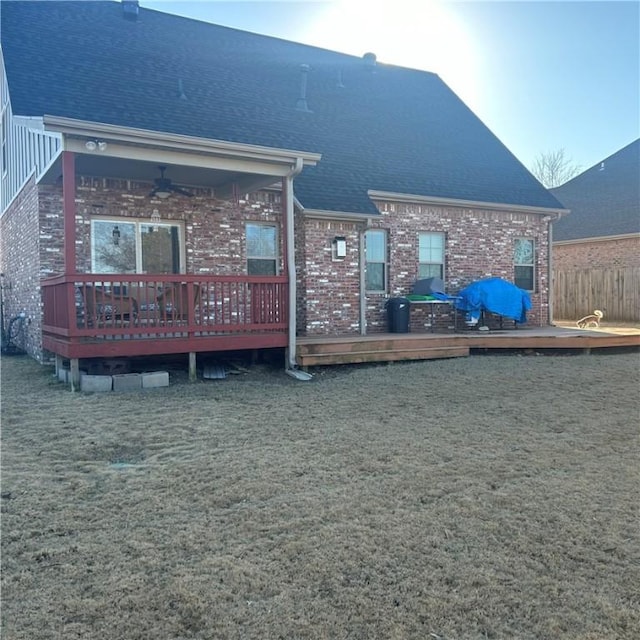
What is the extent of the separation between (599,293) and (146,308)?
16142 millimetres

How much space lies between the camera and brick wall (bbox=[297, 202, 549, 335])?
35.5ft

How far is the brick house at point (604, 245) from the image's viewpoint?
60.6 feet

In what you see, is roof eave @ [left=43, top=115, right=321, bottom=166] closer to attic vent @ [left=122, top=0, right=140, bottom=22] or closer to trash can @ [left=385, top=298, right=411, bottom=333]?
trash can @ [left=385, top=298, right=411, bottom=333]

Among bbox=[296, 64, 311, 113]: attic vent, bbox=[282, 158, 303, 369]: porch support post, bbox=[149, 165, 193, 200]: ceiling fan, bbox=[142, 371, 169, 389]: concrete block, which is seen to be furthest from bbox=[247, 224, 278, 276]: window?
bbox=[296, 64, 311, 113]: attic vent

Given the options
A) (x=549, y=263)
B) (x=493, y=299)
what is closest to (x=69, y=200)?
(x=493, y=299)

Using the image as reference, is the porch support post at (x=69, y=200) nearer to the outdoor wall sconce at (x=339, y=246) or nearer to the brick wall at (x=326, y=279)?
the brick wall at (x=326, y=279)

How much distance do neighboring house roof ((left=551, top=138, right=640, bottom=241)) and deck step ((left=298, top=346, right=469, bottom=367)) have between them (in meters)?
12.4

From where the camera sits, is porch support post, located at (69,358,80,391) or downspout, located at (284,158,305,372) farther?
downspout, located at (284,158,305,372)

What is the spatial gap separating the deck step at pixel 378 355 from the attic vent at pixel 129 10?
29.4 feet

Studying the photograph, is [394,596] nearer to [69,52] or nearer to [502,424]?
[502,424]

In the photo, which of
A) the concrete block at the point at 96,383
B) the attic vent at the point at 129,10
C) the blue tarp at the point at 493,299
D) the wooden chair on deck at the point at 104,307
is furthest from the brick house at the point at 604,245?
the concrete block at the point at 96,383

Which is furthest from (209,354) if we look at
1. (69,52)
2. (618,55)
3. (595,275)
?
(595,275)

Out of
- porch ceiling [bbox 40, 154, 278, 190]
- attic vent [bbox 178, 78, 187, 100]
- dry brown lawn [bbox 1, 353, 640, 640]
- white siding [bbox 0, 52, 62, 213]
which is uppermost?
attic vent [bbox 178, 78, 187, 100]

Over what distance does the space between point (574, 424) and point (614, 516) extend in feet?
7.51
